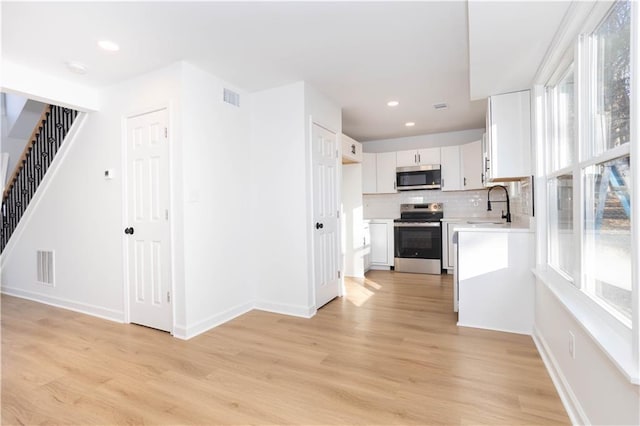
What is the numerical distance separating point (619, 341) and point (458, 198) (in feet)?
15.3

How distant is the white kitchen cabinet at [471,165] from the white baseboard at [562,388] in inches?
124

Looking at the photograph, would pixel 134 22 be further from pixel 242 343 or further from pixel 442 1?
pixel 242 343

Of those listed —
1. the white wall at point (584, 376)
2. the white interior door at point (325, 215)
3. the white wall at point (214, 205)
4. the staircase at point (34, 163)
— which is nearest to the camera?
the white wall at point (584, 376)

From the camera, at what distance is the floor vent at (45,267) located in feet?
13.0

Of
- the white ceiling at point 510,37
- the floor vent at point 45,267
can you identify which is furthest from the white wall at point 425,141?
the floor vent at point 45,267

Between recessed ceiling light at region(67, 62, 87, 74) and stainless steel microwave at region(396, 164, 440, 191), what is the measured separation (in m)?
4.53

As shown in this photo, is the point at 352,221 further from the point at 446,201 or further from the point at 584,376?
the point at 584,376

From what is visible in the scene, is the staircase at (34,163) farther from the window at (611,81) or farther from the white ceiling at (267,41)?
the window at (611,81)

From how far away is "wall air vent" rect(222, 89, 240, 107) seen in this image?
11.0 feet

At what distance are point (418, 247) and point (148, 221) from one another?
4068 mm

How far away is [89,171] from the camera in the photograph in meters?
3.55

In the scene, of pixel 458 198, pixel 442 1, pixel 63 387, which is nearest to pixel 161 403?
pixel 63 387

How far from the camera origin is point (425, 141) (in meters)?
5.98

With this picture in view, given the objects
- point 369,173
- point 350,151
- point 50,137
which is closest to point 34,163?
point 50,137
